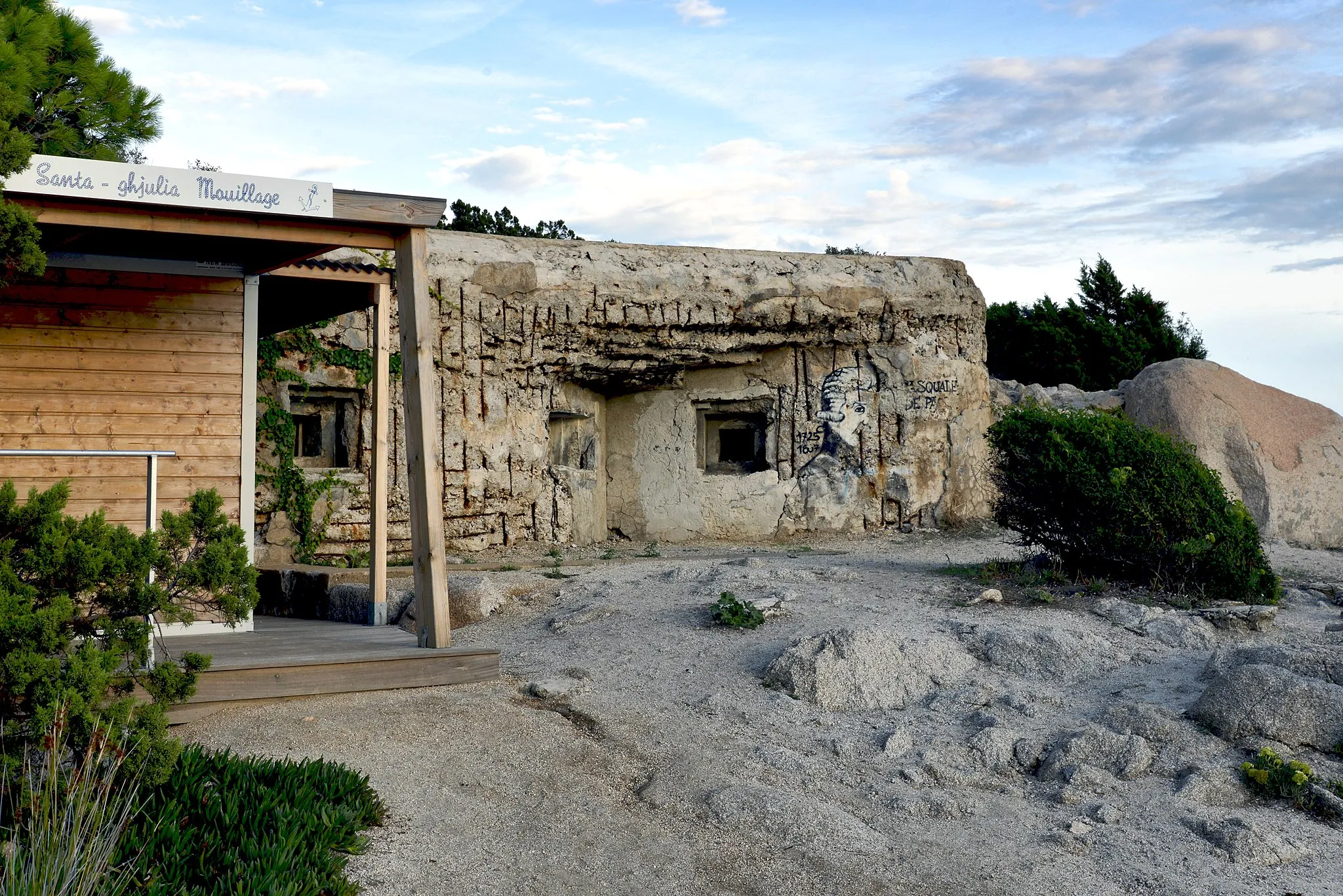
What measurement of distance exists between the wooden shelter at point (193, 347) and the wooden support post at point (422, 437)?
10 millimetres

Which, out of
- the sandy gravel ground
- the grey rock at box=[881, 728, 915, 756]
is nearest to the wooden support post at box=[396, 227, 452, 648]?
the sandy gravel ground

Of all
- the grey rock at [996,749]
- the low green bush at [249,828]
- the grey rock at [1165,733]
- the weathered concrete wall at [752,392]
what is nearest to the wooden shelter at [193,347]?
the low green bush at [249,828]

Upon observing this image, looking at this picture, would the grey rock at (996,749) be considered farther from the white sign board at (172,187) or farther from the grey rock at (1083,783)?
the white sign board at (172,187)

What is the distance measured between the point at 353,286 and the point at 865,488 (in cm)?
766

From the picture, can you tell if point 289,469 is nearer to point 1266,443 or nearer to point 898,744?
point 898,744

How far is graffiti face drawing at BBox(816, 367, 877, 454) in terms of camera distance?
45.8ft

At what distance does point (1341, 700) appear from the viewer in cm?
532

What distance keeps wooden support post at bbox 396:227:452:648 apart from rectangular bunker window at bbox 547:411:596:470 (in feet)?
23.2

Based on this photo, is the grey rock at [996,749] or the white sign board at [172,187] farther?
the white sign board at [172,187]

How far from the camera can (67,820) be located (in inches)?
143

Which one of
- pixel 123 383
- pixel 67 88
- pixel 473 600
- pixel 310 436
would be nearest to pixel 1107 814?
pixel 473 600

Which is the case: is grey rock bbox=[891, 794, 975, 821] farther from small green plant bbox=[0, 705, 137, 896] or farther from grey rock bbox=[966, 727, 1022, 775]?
small green plant bbox=[0, 705, 137, 896]

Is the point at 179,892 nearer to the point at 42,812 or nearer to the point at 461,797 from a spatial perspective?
the point at 42,812

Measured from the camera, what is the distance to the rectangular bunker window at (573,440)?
1361cm
